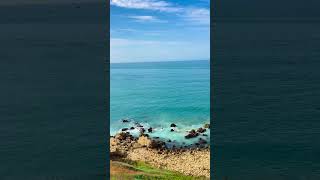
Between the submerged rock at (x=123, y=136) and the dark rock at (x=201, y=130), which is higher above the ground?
the dark rock at (x=201, y=130)

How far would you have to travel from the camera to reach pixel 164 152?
18.1ft

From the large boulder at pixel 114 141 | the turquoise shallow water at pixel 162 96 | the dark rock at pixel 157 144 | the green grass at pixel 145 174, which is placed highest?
the turquoise shallow water at pixel 162 96

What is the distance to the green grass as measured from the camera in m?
4.99

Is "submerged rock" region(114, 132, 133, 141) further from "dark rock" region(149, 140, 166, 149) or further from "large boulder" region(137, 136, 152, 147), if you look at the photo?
"dark rock" region(149, 140, 166, 149)

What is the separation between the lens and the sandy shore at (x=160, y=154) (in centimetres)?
539

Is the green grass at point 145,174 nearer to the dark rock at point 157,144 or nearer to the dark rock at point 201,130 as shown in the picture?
the dark rock at point 157,144

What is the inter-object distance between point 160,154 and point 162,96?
1.14 meters
